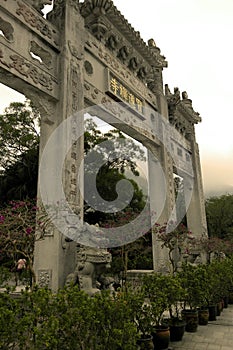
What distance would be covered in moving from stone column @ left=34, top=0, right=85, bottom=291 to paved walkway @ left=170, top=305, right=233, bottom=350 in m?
2.12

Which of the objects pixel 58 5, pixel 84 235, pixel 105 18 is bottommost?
pixel 84 235

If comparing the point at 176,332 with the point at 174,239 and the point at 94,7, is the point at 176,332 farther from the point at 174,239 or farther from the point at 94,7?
the point at 94,7

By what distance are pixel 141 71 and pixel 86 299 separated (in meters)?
8.85

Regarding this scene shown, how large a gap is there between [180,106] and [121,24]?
197 inches

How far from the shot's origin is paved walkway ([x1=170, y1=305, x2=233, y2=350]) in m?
4.11

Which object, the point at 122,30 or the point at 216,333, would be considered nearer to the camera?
the point at 216,333

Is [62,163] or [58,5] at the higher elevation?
[58,5]

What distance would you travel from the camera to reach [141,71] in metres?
10.1

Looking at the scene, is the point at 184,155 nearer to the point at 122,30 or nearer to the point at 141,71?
the point at 141,71

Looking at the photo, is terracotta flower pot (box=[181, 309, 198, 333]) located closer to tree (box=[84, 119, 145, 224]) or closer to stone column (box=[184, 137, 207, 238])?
stone column (box=[184, 137, 207, 238])

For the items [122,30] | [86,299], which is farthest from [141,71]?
[86,299]

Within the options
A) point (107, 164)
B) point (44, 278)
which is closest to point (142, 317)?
point (44, 278)

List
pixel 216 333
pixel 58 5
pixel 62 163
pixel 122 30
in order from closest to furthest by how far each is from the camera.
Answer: pixel 216 333 < pixel 62 163 < pixel 58 5 < pixel 122 30

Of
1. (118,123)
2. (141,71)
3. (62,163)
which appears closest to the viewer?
(62,163)
